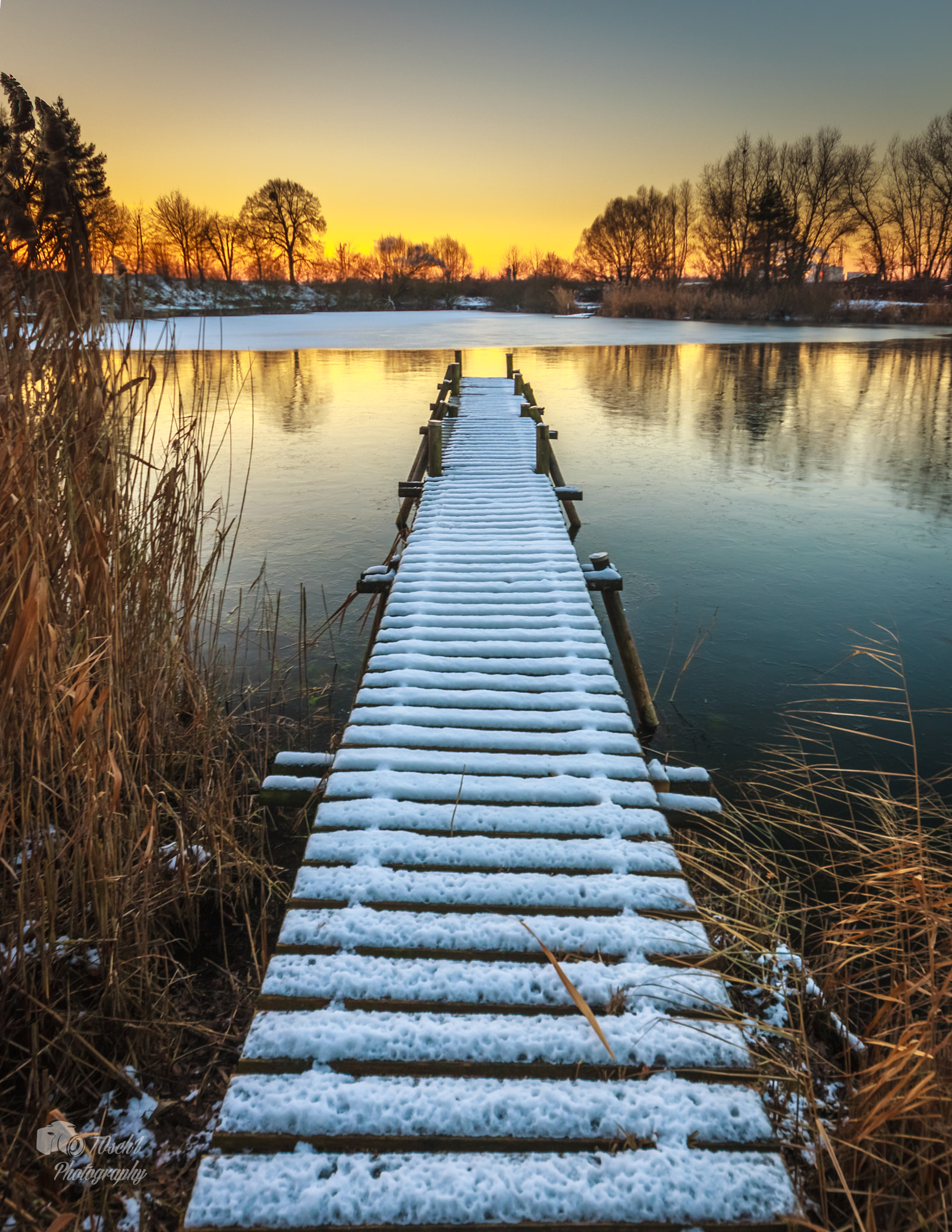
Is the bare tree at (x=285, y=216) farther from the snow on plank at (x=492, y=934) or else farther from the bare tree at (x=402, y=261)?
the snow on plank at (x=492, y=934)

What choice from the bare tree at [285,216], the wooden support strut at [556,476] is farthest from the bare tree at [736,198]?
the wooden support strut at [556,476]

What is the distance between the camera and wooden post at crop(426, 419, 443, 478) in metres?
6.54

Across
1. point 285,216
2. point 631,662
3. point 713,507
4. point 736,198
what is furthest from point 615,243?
point 631,662

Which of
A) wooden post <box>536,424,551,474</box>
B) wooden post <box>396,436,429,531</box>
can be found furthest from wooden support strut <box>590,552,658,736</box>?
wooden post <box>396,436,429,531</box>

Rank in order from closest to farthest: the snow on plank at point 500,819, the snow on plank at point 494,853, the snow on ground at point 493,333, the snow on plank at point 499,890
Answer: the snow on plank at point 499,890, the snow on plank at point 494,853, the snow on plank at point 500,819, the snow on ground at point 493,333

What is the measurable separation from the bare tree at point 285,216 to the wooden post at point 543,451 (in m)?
45.8

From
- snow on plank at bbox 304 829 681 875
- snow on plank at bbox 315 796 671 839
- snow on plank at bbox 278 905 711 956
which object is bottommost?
snow on plank at bbox 278 905 711 956

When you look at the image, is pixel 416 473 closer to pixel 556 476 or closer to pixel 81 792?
pixel 556 476

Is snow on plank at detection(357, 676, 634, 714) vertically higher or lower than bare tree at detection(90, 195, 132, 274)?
lower

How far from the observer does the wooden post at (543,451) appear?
6.50 meters

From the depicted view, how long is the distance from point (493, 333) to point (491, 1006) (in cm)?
2990

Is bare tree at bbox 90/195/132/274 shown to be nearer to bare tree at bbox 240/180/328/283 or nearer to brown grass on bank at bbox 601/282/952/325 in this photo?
brown grass on bank at bbox 601/282/952/325

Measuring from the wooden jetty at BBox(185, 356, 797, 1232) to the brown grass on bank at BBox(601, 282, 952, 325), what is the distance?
34.4 meters

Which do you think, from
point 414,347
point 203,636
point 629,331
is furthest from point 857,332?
point 203,636
